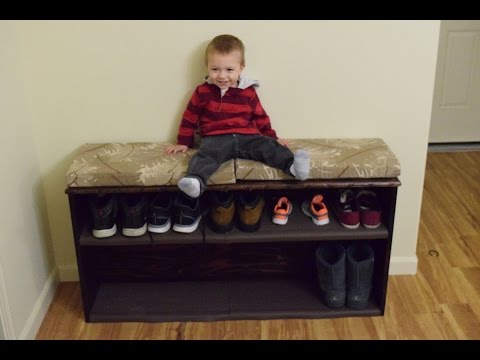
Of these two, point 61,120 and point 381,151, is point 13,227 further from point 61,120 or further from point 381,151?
point 381,151

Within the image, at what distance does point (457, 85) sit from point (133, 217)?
7.88 ft

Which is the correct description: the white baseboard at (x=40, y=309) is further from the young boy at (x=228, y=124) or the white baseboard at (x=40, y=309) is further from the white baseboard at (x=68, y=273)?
the young boy at (x=228, y=124)

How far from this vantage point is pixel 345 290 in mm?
2076

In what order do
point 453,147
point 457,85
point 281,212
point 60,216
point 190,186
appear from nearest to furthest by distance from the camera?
1. point 190,186
2. point 281,212
3. point 60,216
4. point 457,85
5. point 453,147

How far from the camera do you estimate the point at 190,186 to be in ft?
5.82

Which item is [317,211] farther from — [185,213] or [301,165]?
[185,213]

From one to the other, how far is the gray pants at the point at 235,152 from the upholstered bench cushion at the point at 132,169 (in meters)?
0.03

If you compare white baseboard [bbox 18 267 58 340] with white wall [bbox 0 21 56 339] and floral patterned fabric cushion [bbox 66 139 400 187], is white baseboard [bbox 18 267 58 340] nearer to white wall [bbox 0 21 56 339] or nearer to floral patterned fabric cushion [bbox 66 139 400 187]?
white wall [bbox 0 21 56 339]

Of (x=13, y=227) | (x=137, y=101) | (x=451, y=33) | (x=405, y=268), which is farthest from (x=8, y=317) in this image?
(x=451, y=33)

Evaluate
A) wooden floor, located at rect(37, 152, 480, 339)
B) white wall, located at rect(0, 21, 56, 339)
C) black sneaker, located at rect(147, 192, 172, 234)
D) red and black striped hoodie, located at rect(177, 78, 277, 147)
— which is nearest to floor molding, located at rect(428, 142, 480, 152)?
wooden floor, located at rect(37, 152, 480, 339)

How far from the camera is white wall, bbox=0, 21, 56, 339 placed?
71.0 inches

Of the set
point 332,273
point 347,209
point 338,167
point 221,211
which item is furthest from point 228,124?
point 332,273

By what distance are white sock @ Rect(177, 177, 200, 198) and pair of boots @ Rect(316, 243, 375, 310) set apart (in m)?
0.55
